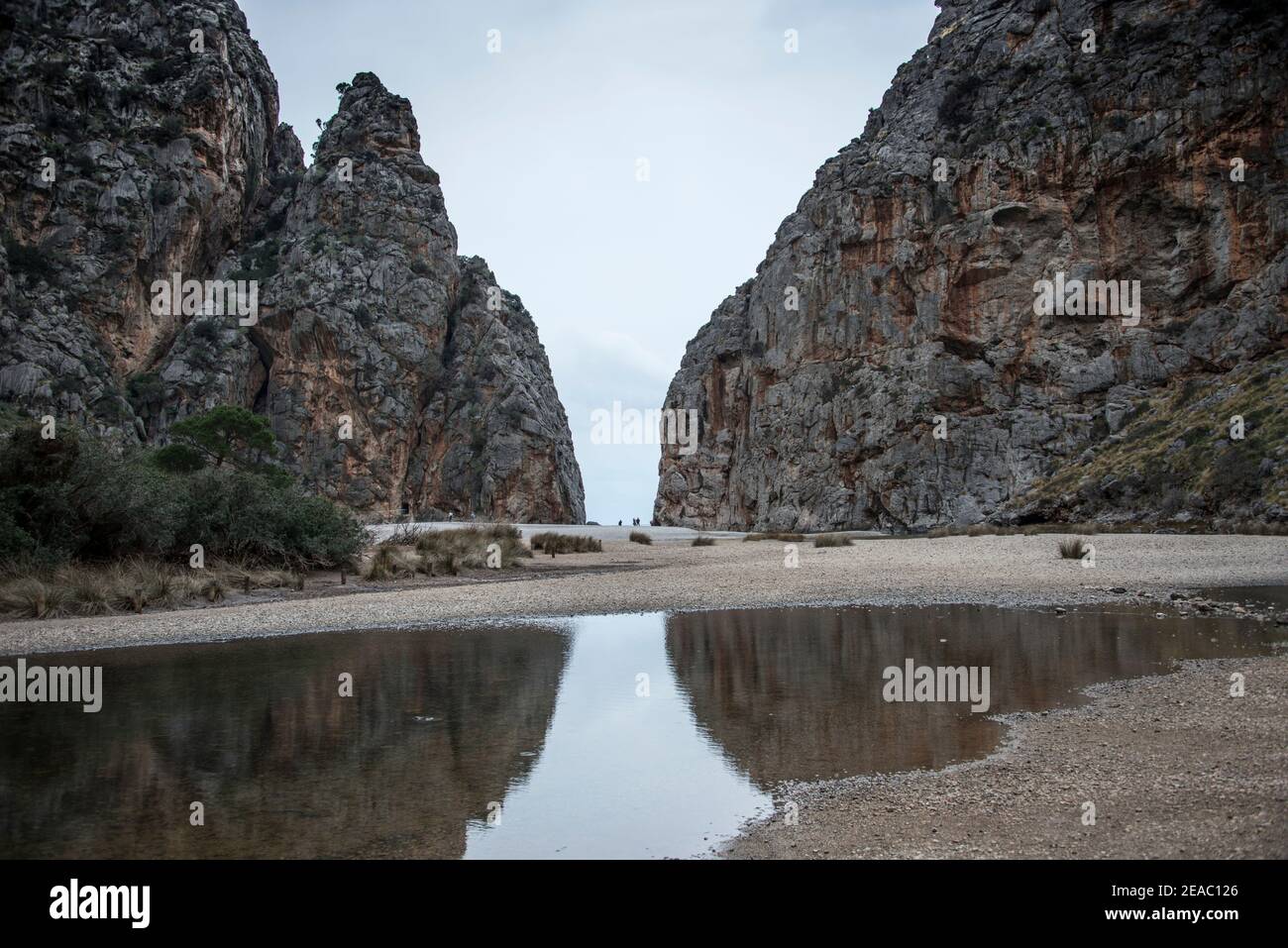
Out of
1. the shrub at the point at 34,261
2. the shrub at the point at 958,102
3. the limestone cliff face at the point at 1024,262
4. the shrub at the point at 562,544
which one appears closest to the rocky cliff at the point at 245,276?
the shrub at the point at 34,261

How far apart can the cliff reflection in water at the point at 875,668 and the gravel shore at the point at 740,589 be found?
2.29 meters

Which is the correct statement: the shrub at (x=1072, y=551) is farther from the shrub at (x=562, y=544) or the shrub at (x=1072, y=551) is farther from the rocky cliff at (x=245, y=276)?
the rocky cliff at (x=245, y=276)

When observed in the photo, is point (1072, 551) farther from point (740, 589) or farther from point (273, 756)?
point (273, 756)

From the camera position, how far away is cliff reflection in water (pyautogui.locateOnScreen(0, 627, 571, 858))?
511cm

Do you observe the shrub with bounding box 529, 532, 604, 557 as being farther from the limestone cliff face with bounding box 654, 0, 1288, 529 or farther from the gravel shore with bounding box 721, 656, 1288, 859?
the gravel shore with bounding box 721, 656, 1288, 859

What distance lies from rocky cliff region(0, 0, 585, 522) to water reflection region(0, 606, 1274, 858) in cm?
5549

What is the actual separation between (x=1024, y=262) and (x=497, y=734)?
54226 millimetres

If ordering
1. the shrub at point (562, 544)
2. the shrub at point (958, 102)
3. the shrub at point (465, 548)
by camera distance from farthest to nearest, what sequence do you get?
1. the shrub at point (958, 102)
2. the shrub at point (562, 544)
3. the shrub at point (465, 548)

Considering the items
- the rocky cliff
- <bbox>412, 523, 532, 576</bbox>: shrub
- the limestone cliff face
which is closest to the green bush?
<bbox>412, 523, 532, 576</bbox>: shrub

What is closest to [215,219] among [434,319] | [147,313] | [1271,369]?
[147,313]

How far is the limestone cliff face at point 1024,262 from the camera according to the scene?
44750mm

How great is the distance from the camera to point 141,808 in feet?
18.3

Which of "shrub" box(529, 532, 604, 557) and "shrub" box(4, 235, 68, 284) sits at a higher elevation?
"shrub" box(4, 235, 68, 284)

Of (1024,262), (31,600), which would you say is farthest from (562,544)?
(1024,262)
